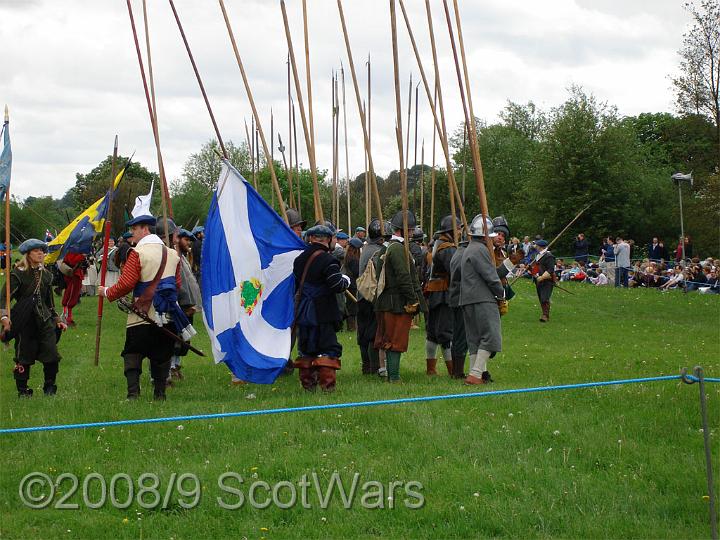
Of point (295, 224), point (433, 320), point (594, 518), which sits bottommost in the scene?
point (594, 518)

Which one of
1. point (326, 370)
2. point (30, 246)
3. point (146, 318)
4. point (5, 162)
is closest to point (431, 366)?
point (326, 370)

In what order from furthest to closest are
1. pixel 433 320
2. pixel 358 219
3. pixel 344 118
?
pixel 358 219 < pixel 344 118 < pixel 433 320

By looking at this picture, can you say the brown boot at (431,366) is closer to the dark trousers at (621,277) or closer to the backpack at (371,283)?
the backpack at (371,283)

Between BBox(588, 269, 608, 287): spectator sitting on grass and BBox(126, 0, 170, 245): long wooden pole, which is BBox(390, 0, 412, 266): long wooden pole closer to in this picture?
BBox(126, 0, 170, 245): long wooden pole

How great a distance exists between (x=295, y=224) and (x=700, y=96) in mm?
27455

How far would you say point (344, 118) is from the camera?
21062 millimetres

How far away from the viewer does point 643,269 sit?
3269 centimetres

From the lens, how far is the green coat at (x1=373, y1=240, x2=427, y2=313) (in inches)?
445

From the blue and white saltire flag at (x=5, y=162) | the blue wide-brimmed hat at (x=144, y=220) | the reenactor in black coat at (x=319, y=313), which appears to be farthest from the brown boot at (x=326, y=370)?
the blue and white saltire flag at (x=5, y=162)

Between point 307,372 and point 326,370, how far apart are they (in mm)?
253

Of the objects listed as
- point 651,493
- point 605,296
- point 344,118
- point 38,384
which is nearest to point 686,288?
point 605,296

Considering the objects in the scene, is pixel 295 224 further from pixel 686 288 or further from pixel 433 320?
pixel 686 288

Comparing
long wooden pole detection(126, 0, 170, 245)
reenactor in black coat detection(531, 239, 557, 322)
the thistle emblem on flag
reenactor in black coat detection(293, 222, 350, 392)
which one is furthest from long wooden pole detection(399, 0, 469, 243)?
reenactor in black coat detection(531, 239, 557, 322)

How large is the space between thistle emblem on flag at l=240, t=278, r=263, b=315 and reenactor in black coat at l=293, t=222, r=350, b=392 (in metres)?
0.52
